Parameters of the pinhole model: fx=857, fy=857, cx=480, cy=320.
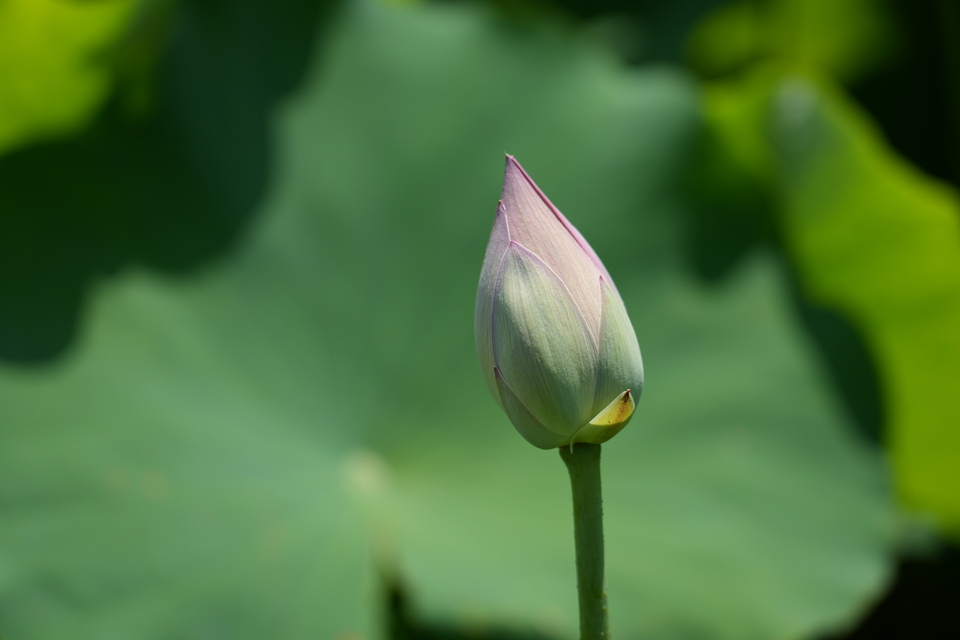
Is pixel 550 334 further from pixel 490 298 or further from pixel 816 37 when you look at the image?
pixel 816 37

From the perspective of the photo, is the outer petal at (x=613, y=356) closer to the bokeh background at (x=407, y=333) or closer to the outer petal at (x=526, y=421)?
the outer petal at (x=526, y=421)

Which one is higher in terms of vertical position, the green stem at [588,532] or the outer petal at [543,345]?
the outer petal at [543,345]

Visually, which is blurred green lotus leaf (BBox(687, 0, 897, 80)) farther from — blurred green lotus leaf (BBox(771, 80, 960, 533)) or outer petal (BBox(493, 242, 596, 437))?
outer petal (BBox(493, 242, 596, 437))

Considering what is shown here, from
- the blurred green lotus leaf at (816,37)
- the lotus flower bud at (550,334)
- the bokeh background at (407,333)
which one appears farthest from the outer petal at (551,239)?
the blurred green lotus leaf at (816,37)

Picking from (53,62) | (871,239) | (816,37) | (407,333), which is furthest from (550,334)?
(816,37)

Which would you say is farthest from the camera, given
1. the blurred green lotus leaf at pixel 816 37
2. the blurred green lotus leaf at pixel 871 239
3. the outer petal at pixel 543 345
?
the blurred green lotus leaf at pixel 816 37

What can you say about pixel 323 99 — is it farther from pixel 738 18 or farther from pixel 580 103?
pixel 738 18

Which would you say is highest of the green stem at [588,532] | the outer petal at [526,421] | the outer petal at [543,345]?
the outer petal at [543,345]

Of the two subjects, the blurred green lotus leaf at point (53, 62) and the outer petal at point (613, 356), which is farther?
the blurred green lotus leaf at point (53, 62)

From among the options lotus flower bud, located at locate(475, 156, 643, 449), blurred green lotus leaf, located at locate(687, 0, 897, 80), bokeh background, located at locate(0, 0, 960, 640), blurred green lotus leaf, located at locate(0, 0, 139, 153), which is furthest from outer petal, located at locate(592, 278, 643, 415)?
blurred green lotus leaf, located at locate(687, 0, 897, 80)
